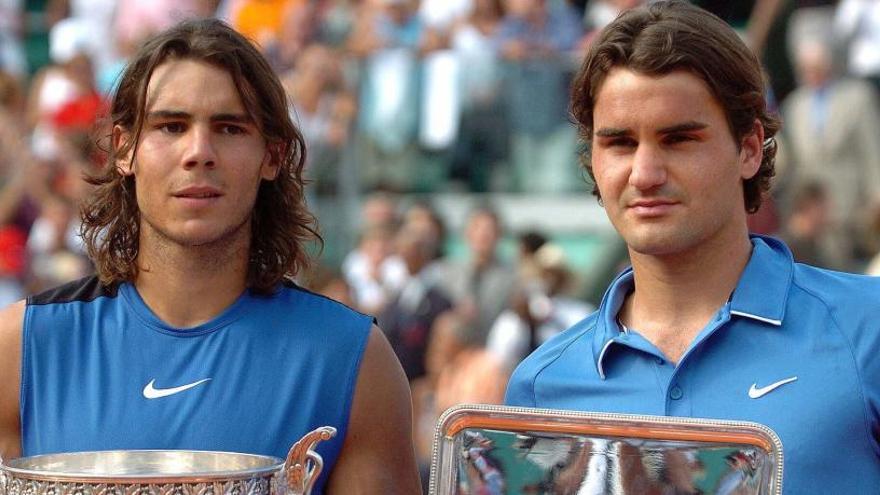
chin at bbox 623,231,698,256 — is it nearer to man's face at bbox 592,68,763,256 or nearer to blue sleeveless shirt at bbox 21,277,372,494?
man's face at bbox 592,68,763,256

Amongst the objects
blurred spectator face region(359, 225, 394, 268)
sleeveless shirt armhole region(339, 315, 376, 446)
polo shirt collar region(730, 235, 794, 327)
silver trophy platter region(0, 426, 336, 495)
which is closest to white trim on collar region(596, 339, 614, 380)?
polo shirt collar region(730, 235, 794, 327)

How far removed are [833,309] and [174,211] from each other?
1254mm

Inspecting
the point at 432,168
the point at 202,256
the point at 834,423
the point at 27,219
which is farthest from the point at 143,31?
the point at 834,423

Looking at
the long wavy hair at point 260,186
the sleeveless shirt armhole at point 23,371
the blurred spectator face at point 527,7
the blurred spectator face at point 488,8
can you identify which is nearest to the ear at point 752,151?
the long wavy hair at point 260,186

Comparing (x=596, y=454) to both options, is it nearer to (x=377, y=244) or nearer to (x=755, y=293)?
(x=755, y=293)

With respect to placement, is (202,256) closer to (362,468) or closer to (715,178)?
(362,468)

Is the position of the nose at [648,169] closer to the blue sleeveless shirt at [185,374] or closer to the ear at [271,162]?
the blue sleeveless shirt at [185,374]

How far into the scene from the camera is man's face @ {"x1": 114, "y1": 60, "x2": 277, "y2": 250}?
3125 mm

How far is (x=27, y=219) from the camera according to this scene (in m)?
10.5

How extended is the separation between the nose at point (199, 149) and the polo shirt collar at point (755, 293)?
0.82 m

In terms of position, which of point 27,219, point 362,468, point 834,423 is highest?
point 834,423

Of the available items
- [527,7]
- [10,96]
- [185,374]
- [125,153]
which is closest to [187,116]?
[125,153]

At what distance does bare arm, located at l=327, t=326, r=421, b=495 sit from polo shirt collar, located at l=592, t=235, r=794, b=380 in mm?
409

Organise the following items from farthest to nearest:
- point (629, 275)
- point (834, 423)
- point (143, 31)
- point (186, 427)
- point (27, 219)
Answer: point (143, 31) → point (27, 219) → point (629, 275) → point (186, 427) → point (834, 423)
